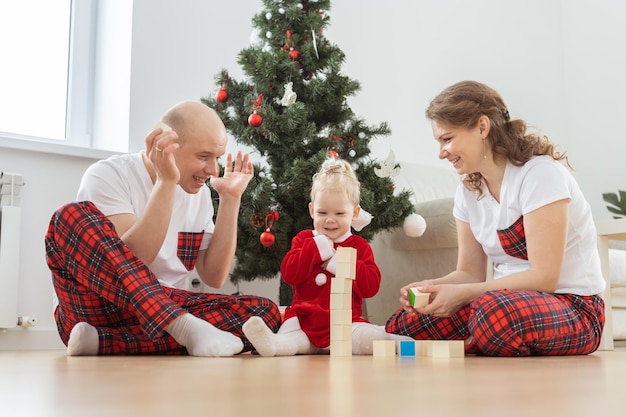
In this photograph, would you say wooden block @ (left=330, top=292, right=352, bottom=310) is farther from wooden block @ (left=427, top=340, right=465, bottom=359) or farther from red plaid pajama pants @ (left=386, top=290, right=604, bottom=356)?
red plaid pajama pants @ (left=386, top=290, right=604, bottom=356)

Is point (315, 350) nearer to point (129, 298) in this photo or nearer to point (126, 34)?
point (129, 298)

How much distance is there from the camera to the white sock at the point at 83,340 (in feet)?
5.87

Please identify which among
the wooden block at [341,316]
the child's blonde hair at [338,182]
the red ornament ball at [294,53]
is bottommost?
the wooden block at [341,316]

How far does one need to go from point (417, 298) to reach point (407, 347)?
12 centimetres

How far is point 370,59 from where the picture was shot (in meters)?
4.29

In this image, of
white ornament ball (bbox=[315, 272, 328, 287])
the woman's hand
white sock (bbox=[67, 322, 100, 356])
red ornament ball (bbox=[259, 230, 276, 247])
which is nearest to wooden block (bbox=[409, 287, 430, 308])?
the woman's hand

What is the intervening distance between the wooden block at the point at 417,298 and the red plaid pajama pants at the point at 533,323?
136 mm

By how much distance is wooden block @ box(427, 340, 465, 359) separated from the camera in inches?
65.6

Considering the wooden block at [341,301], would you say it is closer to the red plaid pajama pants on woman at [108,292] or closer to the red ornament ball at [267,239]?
the red plaid pajama pants on woman at [108,292]

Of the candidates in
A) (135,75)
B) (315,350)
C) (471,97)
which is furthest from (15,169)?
(471,97)

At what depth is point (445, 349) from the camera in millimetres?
1674

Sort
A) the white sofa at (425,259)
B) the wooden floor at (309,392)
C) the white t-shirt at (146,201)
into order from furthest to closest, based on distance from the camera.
Answer: the white sofa at (425,259) → the white t-shirt at (146,201) → the wooden floor at (309,392)

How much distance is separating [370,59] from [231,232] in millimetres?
2443

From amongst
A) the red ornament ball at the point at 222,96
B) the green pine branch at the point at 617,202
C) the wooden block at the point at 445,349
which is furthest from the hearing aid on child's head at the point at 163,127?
the green pine branch at the point at 617,202
